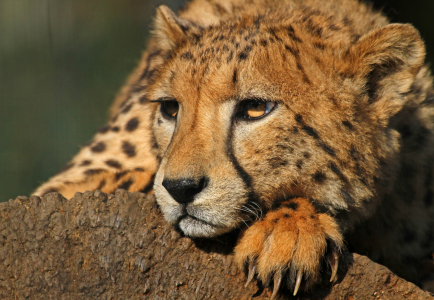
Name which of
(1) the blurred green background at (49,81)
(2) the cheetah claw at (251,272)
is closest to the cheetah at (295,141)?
(2) the cheetah claw at (251,272)

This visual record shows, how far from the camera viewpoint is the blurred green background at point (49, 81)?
411cm

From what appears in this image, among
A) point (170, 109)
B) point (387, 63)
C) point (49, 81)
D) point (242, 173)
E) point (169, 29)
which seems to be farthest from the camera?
point (49, 81)

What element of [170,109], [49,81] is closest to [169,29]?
[170,109]

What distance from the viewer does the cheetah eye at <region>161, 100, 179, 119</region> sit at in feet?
6.25

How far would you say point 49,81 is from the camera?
14.8 ft

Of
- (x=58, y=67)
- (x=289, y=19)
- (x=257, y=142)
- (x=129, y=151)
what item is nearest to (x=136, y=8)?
(x=58, y=67)

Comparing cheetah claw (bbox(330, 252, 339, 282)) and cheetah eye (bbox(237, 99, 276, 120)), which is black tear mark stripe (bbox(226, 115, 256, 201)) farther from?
cheetah claw (bbox(330, 252, 339, 282))

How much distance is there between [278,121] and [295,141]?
0.26 feet

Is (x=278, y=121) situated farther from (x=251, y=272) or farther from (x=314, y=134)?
(x=251, y=272)

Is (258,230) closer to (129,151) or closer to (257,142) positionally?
(257,142)

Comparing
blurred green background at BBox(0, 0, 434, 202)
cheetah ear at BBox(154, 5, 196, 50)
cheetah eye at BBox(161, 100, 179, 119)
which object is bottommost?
blurred green background at BBox(0, 0, 434, 202)

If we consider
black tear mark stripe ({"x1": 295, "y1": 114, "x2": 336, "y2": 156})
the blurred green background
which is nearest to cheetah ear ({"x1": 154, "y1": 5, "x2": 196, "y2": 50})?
black tear mark stripe ({"x1": 295, "y1": 114, "x2": 336, "y2": 156})

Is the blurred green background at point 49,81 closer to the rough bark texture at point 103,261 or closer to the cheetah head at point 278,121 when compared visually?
the cheetah head at point 278,121

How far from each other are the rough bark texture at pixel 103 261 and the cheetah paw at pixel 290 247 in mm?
46
